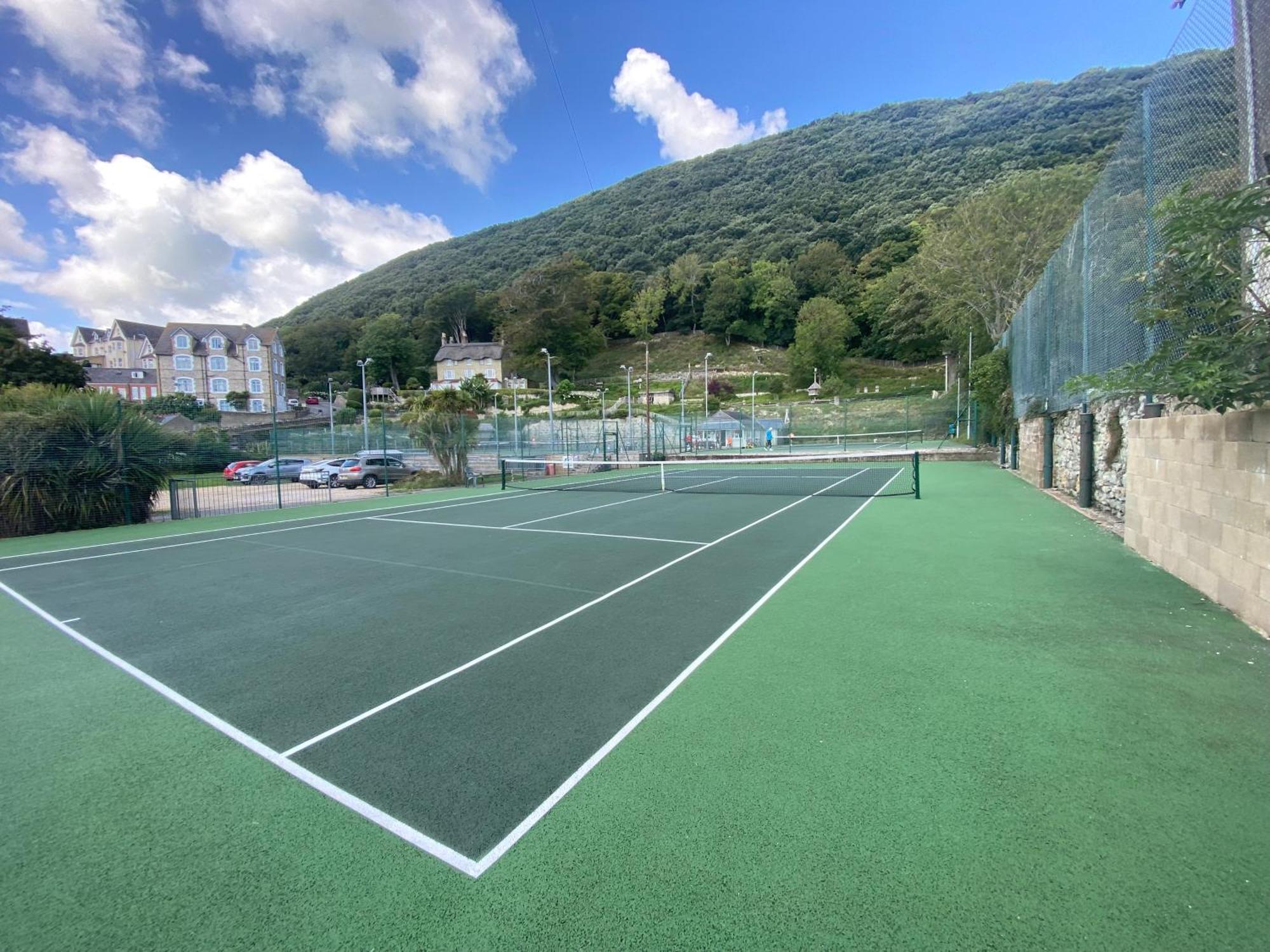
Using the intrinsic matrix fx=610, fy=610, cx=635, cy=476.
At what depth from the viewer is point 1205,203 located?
427 centimetres

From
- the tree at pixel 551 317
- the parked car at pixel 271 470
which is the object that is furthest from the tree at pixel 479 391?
the tree at pixel 551 317

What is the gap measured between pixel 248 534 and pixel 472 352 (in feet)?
320

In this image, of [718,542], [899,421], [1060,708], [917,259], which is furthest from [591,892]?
[917,259]

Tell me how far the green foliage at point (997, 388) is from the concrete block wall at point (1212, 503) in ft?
52.9

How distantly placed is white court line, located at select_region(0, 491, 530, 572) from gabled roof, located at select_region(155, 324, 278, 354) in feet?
289

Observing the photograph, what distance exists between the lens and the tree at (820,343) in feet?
249

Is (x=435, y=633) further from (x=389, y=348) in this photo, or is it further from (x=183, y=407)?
(x=389, y=348)

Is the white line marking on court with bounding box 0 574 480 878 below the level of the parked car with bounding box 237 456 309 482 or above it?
below

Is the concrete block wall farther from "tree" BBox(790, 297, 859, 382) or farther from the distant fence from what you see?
"tree" BBox(790, 297, 859, 382)

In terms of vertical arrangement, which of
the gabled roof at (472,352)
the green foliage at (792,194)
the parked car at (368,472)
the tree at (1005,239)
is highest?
the green foliage at (792,194)

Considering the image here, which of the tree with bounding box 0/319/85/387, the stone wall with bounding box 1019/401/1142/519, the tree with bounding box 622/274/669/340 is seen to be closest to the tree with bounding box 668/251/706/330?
the tree with bounding box 622/274/669/340

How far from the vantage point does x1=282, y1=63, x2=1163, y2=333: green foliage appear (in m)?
101

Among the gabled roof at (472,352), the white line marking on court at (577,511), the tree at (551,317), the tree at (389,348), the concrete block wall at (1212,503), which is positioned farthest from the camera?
the gabled roof at (472,352)

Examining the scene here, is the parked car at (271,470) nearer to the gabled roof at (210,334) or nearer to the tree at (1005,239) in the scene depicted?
the tree at (1005,239)
